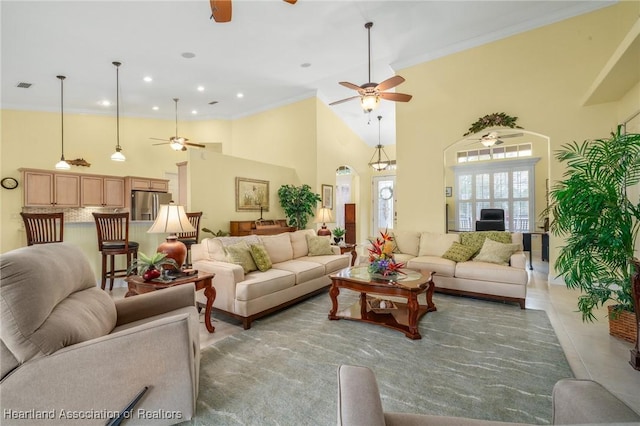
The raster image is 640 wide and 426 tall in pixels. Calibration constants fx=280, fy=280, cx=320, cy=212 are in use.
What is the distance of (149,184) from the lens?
7.62 metres

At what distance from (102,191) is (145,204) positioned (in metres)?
1.00

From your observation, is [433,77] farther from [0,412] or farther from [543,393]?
[0,412]

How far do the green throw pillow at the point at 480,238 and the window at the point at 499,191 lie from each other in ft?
15.8

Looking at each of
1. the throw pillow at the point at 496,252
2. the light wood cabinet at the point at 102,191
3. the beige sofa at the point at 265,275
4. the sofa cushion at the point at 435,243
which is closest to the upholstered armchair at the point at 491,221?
the sofa cushion at the point at 435,243

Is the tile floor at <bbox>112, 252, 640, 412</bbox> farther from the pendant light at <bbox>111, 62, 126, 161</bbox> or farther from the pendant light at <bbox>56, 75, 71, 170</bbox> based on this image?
the pendant light at <bbox>56, 75, 71, 170</bbox>

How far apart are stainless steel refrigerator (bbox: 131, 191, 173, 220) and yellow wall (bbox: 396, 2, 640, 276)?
6146 mm

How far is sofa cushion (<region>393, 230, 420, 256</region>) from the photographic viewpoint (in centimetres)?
486

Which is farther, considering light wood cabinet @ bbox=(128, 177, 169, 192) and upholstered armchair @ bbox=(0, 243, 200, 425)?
light wood cabinet @ bbox=(128, 177, 169, 192)

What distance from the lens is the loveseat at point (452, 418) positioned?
0.85 m

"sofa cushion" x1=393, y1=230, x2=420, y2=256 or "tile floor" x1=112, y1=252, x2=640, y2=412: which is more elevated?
"sofa cushion" x1=393, y1=230, x2=420, y2=256

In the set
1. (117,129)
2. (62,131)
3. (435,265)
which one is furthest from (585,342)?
(62,131)

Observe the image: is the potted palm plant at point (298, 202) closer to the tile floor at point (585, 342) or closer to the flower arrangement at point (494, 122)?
the flower arrangement at point (494, 122)

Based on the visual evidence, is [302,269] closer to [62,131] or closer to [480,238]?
[480,238]

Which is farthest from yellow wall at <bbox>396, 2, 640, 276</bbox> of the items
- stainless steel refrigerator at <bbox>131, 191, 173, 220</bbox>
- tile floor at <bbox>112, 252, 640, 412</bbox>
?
stainless steel refrigerator at <bbox>131, 191, 173, 220</bbox>
